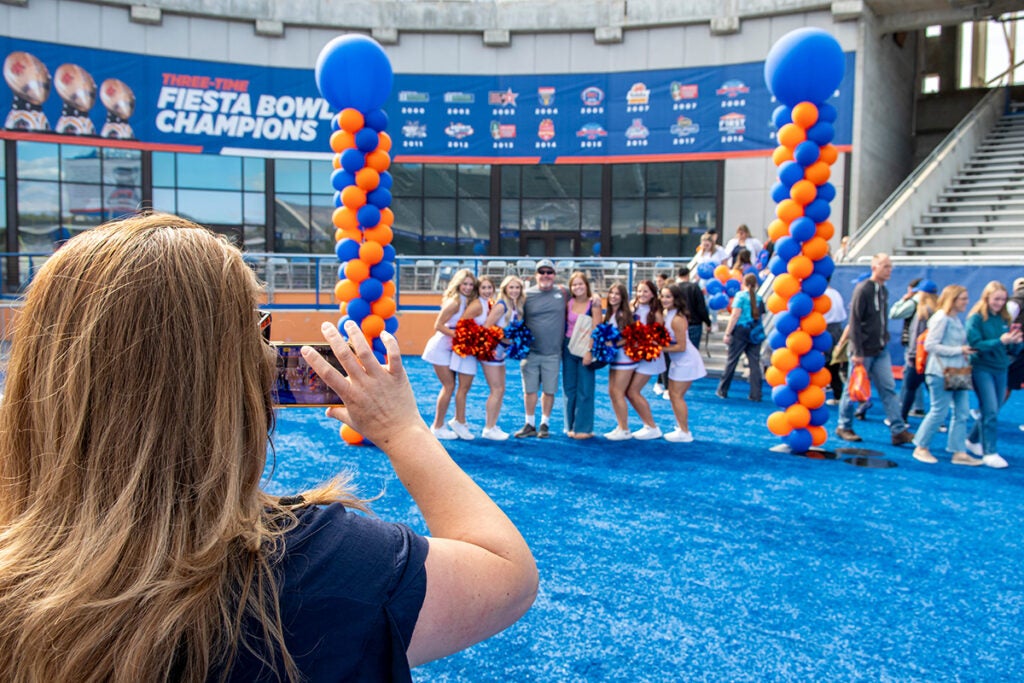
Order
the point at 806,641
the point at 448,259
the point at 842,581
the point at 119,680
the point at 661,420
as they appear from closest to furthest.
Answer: the point at 119,680, the point at 806,641, the point at 842,581, the point at 661,420, the point at 448,259

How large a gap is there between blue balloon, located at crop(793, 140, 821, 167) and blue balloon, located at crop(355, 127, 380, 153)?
154 inches

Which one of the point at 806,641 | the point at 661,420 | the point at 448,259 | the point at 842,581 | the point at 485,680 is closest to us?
the point at 485,680

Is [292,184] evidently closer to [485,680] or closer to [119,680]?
[485,680]

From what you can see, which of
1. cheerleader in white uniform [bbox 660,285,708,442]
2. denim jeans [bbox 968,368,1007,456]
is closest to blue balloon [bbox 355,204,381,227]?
cheerleader in white uniform [bbox 660,285,708,442]

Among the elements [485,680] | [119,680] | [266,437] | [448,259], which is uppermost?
[448,259]

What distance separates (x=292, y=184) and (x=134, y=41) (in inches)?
200

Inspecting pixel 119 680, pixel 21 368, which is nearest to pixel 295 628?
pixel 119 680

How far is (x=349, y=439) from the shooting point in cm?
778

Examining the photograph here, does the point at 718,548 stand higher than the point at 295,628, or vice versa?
the point at 295,628

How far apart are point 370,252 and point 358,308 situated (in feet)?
1.80

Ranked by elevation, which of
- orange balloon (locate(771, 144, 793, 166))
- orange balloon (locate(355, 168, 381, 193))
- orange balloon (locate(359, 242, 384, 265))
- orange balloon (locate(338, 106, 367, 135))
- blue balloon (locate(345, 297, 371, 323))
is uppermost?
orange balloon (locate(338, 106, 367, 135))

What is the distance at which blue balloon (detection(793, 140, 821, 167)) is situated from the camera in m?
7.40

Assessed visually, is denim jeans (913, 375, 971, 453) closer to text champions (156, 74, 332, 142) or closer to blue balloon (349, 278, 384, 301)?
blue balloon (349, 278, 384, 301)

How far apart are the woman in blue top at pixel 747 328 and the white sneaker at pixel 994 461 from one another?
379 centimetres
